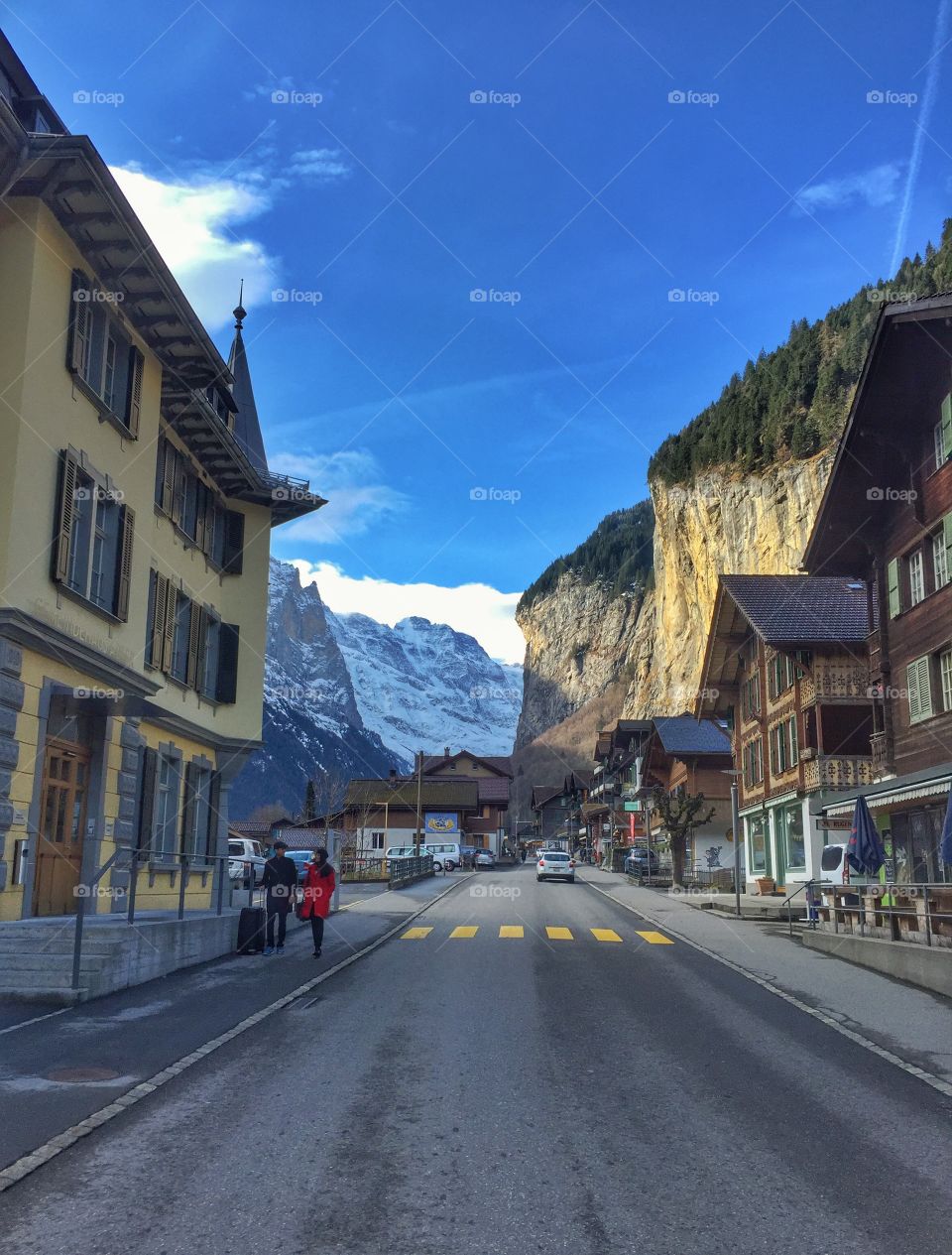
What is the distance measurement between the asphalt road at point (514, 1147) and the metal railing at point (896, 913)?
4.46 meters

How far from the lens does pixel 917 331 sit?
2203 cm

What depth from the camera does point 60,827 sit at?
52.6 feet

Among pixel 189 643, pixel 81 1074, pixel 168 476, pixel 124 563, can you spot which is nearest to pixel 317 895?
pixel 124 563

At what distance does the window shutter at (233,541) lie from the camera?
24344mm

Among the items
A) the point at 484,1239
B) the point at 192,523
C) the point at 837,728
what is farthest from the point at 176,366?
the point at 837,728

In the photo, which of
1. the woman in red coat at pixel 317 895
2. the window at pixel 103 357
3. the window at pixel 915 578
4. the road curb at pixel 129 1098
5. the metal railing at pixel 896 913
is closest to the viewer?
the road curb at pixel 129 1098

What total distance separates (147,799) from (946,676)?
53.3ft

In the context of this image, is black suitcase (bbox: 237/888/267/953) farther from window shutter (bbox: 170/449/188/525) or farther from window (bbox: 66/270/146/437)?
window (bbox: 66/270/146/437)

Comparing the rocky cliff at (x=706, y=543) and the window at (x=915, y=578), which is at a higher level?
the rocky cliff at (x=706, y=543)

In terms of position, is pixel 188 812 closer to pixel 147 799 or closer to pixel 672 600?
pixel 147 799

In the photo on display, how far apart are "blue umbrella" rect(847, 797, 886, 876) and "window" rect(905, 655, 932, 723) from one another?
4683mm

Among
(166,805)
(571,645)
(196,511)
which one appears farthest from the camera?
(571,645)

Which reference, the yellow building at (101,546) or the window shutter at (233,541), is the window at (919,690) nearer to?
the yellow building at (101,546)

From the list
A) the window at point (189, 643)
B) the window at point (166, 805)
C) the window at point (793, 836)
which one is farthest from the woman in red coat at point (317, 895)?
the window at point (793, 836)
